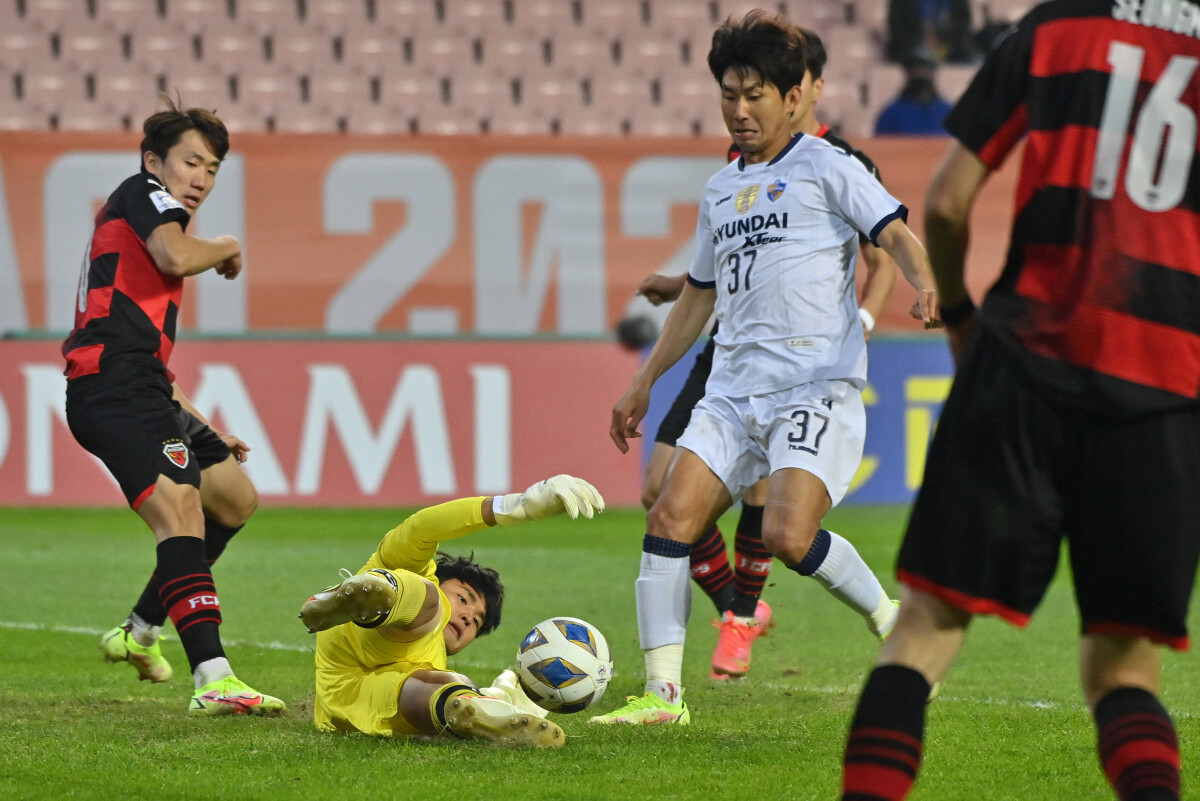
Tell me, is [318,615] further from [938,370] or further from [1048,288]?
[938,370]

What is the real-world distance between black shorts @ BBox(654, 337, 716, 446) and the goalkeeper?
1.40 metres

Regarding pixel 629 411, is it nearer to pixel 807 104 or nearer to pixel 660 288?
pixel 660 288

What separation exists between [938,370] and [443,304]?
438 centimetres

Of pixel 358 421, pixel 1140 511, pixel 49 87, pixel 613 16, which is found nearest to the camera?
pixel 1140 511

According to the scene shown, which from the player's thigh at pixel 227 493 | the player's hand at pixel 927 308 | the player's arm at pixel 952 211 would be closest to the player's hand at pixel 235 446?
the player's thigh at pixel 227 493

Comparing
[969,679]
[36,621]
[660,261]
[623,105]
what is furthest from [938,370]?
[36,621]

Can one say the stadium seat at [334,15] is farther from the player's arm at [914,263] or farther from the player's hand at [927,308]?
the player's hand at [927,308]

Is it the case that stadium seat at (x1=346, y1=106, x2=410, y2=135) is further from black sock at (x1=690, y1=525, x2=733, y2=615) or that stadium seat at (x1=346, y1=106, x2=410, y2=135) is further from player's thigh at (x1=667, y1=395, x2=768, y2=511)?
player's thigh at (x1=667, y1=395, x2=768, y2=511)

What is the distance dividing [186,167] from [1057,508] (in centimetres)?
326

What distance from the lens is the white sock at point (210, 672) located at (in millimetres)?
4398

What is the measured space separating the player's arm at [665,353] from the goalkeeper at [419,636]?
22.3 inches

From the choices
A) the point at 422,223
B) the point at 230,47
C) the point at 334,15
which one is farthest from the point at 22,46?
the point at 422,223

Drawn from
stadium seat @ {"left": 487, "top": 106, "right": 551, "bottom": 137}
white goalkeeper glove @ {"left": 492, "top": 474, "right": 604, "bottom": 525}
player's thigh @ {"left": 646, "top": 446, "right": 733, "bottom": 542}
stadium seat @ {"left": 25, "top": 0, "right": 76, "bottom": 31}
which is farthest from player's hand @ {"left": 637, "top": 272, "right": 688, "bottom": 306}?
stadium seat @ {"left": 25, "top": 0, "right": 76, "bottom": 31}

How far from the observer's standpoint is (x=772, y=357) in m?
4.45
